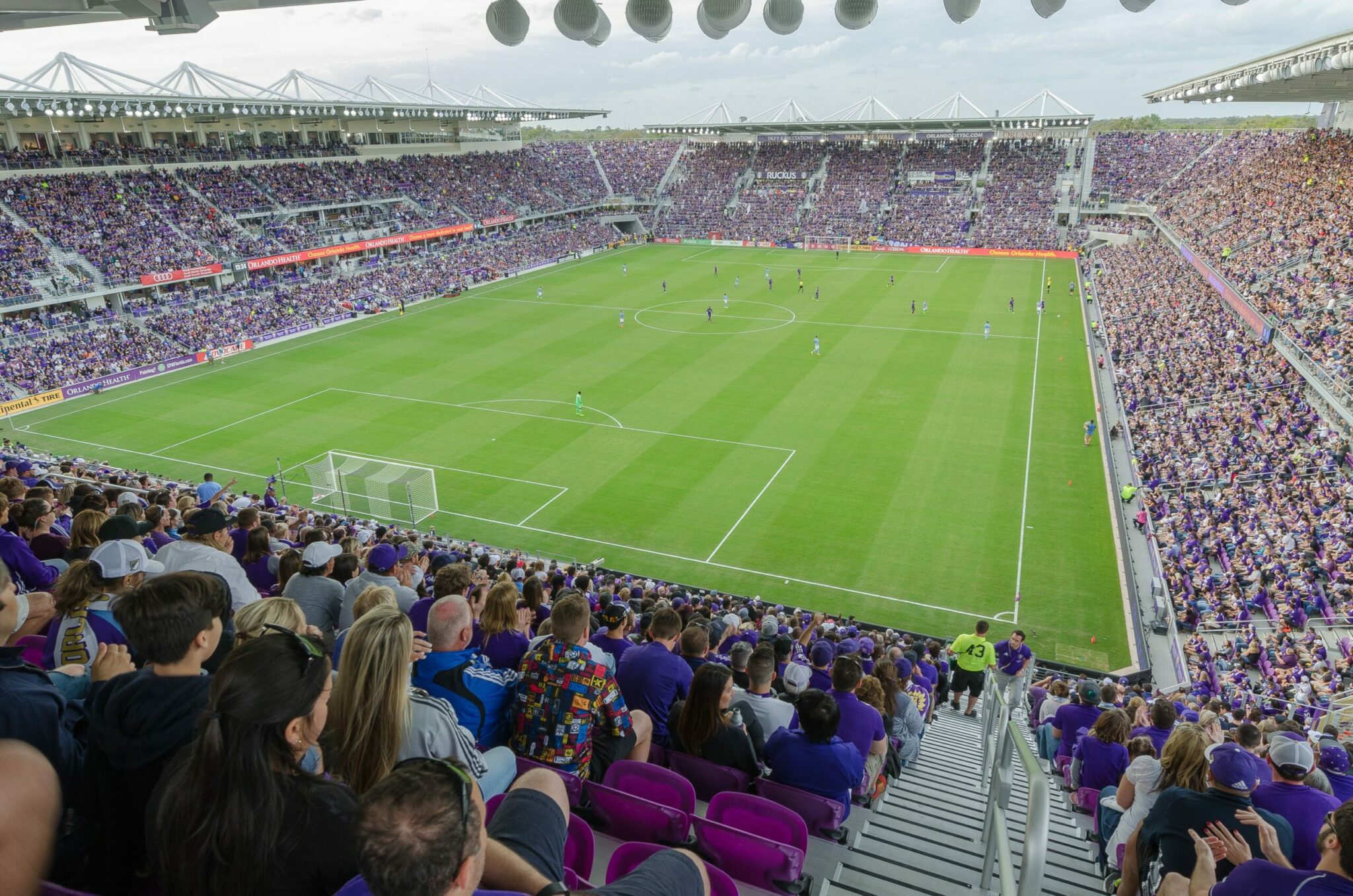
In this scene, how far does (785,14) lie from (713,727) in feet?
18.6

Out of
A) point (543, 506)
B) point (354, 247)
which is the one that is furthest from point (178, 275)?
point (543, 506)

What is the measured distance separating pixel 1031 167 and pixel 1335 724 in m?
77.0

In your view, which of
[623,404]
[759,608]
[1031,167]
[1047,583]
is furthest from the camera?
[1031,167]

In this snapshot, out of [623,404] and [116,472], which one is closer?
[116,472]

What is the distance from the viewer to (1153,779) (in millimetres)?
5480

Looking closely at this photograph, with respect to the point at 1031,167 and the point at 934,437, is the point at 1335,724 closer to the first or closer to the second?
the point at 934,437

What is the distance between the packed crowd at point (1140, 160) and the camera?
71688mm

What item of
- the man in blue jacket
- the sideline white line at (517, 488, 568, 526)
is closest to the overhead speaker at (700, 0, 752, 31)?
the man in blue jacket

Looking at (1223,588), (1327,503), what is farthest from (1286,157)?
(1223,588)

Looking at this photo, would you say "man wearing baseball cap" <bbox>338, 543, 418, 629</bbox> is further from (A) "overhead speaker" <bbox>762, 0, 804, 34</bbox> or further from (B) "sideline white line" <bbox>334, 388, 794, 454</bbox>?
(B) "sideline white line" <bbox>334, 388, 794, 454</bbox>

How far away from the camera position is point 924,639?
17812 mm

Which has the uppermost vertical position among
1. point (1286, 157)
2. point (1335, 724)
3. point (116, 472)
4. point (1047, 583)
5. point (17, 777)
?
point (1286, 157)

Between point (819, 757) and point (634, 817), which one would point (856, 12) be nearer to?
point (819, 757)

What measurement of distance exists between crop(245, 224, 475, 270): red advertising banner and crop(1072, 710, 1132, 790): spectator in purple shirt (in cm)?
5358
